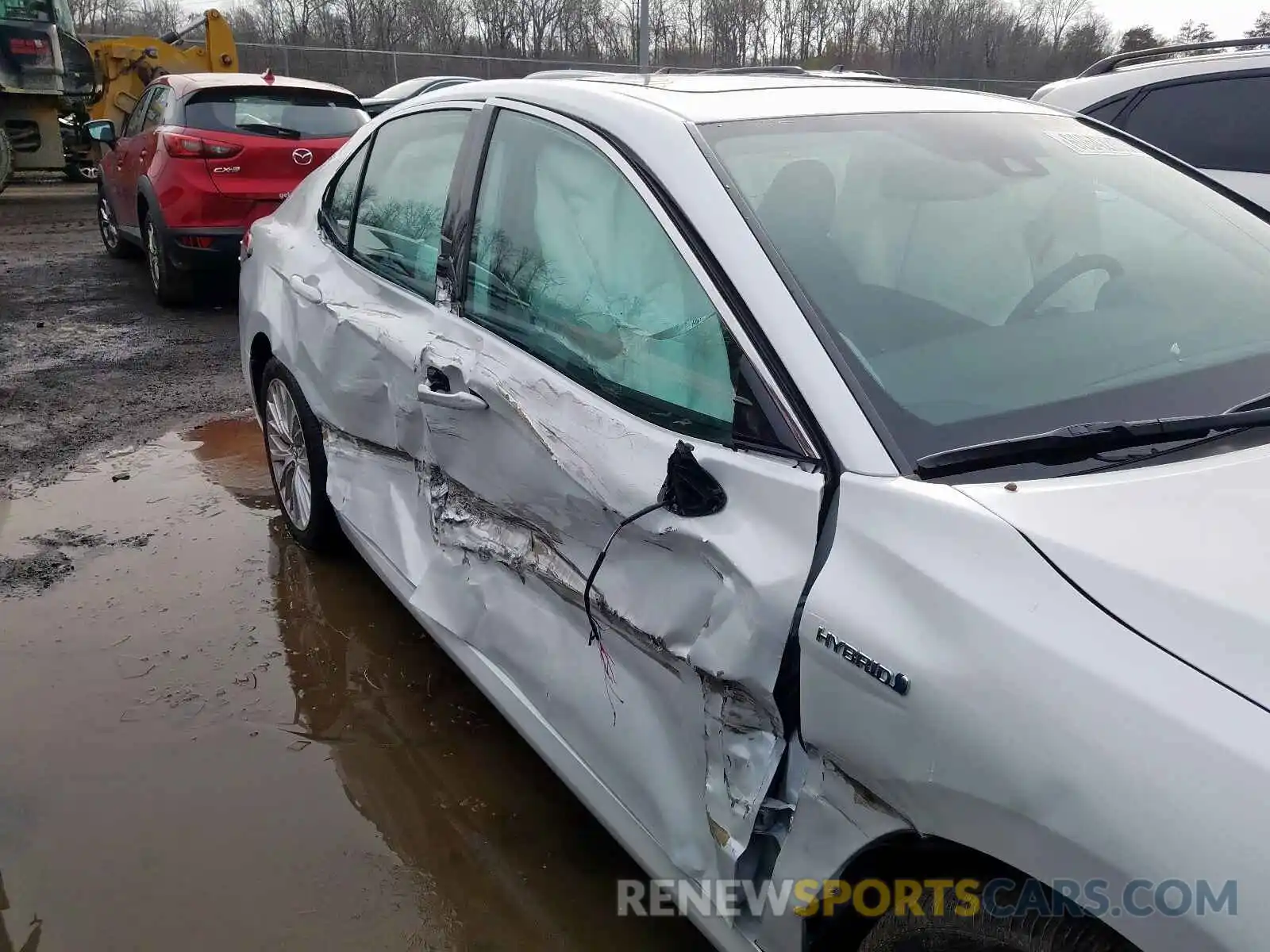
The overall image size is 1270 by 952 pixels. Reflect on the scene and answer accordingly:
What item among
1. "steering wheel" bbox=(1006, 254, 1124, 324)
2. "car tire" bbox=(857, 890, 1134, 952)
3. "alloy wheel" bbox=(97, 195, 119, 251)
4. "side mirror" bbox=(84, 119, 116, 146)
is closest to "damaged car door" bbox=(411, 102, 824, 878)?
"car tire" bbox=(857, 890, 1134, 952)

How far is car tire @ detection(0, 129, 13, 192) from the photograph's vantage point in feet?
42.5

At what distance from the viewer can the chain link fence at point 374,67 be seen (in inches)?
933

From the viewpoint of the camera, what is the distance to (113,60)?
48.0 ft

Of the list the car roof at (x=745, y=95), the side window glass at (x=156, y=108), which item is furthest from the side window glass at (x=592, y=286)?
the side window glass at (x=156, y=108)

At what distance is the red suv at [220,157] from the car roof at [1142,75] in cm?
512

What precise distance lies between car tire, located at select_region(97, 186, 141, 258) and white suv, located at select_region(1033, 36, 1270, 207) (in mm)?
8282

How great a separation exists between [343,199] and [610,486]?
2088mm

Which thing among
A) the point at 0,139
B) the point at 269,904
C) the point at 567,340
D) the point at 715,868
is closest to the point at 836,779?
the point at 715,868

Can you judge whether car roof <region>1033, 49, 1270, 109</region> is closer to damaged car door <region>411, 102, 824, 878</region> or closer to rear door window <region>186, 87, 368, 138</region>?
damaged car door <region>411, 102, 824, 878</region>

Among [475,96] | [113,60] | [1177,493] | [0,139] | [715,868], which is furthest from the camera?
[113,60]

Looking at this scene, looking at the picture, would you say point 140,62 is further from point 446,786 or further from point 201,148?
point 446,786

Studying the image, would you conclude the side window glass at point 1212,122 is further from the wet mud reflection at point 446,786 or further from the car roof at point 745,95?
the wet mud reflection at point 446,786

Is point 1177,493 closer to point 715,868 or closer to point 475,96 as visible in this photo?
point 715,868

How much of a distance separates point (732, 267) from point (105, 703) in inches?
93.7
